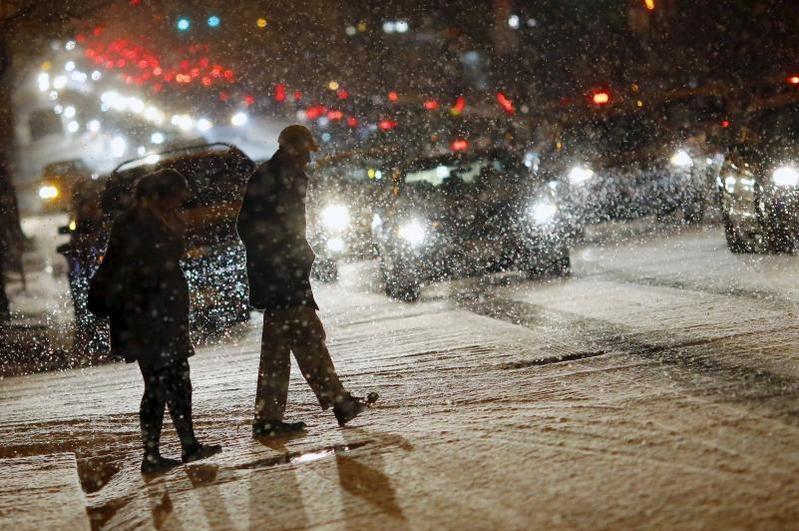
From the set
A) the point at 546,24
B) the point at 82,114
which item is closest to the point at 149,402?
the point at 546,24

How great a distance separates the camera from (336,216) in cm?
1817

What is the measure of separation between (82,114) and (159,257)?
57964mm

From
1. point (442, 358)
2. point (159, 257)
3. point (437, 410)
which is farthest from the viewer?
point (442, 358)

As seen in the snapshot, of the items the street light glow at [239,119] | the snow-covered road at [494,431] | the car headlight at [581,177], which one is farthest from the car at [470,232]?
the street light glow at [239,119]

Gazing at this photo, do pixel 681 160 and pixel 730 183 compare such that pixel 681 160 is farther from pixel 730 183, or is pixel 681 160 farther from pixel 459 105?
pixel 459 105

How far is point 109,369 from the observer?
9359mm

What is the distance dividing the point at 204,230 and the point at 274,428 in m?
6.31

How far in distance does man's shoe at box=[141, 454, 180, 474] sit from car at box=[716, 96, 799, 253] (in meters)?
8.50

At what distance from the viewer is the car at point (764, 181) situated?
10.8m

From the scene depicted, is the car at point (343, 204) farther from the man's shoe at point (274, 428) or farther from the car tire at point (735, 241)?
the man's shoe at point (274, 428)

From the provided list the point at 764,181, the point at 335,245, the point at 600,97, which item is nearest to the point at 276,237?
the point at 764,181

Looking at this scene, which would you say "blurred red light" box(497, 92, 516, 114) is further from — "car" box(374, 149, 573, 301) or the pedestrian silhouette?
the pedestrian silhouette

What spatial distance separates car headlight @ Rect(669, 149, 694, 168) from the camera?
704 inches

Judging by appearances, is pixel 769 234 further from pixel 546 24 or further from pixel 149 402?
pixel 546 24
